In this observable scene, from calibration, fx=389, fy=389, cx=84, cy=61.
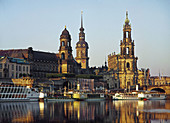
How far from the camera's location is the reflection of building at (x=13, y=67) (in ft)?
557

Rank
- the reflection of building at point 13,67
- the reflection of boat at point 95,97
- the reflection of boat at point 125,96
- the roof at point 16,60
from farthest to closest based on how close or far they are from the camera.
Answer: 1. the reflection of boat at point 125,96
2. the roof at point 16,60
3. the reflection of building at point 13,67
4. the reflection of boat at point 95,97

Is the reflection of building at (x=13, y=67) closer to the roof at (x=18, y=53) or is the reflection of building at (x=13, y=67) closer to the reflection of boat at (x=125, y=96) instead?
the roof at (x=18, y=53)

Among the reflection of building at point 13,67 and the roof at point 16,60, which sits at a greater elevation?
the roof at point 16,60

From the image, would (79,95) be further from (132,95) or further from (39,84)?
(132,95)

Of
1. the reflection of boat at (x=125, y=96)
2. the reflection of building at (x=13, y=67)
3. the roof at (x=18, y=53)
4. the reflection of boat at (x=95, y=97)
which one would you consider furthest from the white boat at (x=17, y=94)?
the roof at (x=18, y=53)

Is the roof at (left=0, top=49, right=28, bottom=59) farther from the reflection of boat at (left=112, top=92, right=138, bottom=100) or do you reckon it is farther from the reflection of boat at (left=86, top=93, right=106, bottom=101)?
the reflection of boat at (left=112, top=92, right=138, bottom=100)

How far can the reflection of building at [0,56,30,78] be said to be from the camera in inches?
6683

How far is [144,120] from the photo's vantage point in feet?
227

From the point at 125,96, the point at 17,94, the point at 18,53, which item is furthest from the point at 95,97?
the point at 18,53

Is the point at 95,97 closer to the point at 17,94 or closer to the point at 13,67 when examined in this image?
the point at 13,67

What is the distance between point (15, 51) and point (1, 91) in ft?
216

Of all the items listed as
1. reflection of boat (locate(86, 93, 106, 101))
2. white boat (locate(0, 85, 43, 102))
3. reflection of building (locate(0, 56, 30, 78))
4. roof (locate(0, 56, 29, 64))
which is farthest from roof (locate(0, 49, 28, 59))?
white boat (locate(0, 85, 43, 102))

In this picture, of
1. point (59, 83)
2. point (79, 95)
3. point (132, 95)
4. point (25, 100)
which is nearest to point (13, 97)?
point (25, 100)

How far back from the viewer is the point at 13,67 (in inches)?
6919
